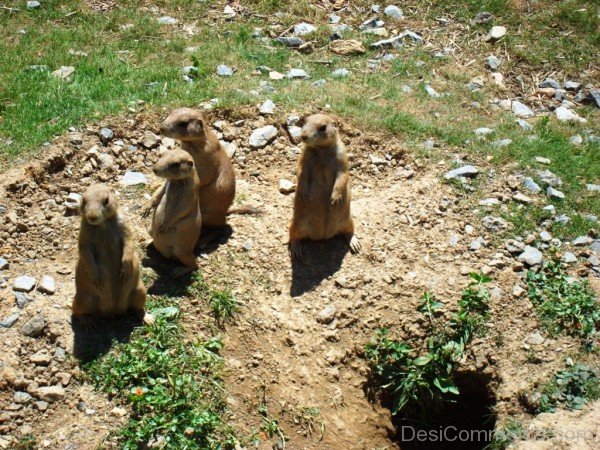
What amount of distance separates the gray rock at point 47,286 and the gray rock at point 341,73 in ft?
18.2

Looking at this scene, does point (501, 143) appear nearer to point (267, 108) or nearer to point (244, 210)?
point (267, 108)

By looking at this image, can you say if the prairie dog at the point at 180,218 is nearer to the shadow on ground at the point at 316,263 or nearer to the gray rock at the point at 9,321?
the shadow on ground at the point at 316,263

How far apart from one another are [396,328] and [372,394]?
0.78m

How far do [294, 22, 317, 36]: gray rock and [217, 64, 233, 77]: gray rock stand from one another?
1.71 meters

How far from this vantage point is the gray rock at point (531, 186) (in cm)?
974

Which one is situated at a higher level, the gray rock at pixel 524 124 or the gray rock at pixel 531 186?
the gray rock at pixel 524 124

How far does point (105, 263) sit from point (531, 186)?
218 inches

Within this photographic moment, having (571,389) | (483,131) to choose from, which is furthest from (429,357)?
(483,131)

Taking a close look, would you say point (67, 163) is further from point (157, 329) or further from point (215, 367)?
point (215, 367)

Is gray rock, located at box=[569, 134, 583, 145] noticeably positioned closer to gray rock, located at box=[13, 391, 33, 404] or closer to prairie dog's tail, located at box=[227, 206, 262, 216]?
prairie dog's tail, located at box=[227, 206, 262, 216]

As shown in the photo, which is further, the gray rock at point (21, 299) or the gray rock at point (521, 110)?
the gray rock at point (521, 110)

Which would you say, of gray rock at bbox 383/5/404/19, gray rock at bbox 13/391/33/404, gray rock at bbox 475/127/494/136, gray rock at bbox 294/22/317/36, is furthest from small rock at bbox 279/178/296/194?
gray rock at bbox 383/5/404/19

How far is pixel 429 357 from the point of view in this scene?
8266mm

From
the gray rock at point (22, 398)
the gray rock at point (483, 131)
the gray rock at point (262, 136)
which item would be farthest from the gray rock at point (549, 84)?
the gray rock at point (22, 398)
